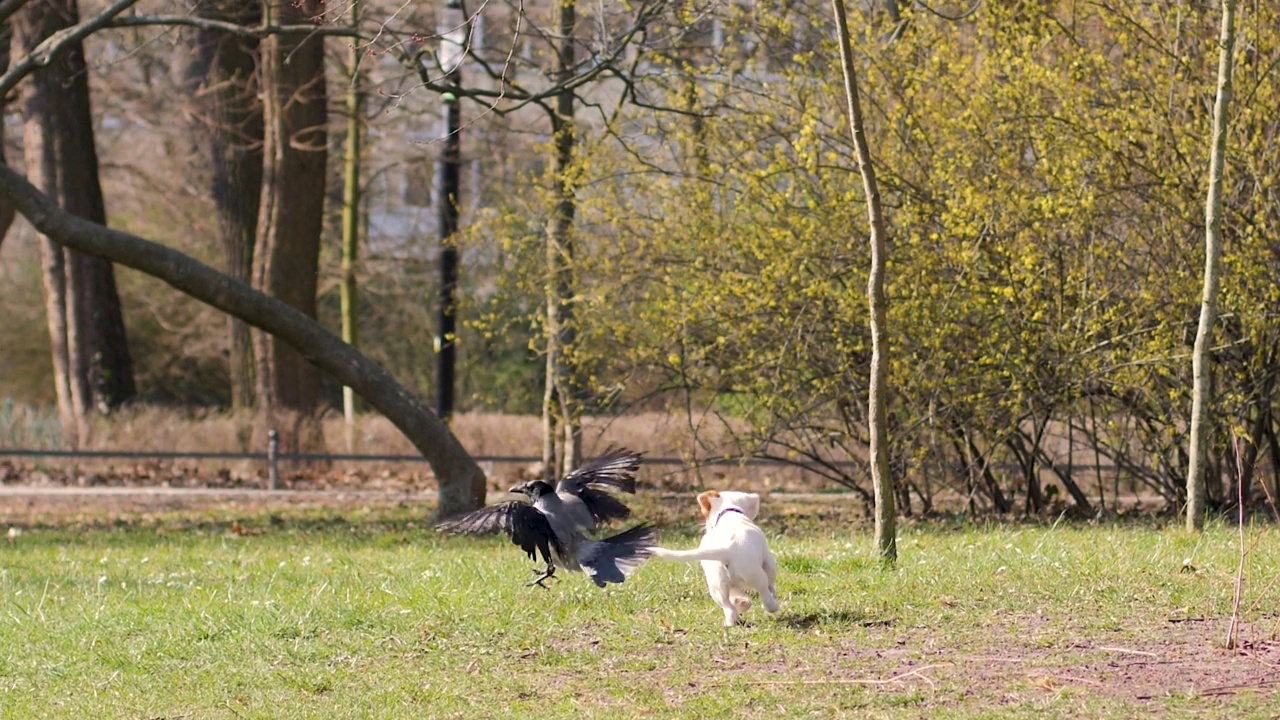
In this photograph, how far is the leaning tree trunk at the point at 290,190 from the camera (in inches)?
748

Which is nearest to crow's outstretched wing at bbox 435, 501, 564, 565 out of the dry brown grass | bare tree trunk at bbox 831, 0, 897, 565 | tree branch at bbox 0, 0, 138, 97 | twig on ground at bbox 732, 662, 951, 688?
twig on ground at bbox 732, 662, 951, 688

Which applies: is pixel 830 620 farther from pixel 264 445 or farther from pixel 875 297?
pixel 264 445

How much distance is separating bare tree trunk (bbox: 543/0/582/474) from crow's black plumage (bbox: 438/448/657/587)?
22.2ft

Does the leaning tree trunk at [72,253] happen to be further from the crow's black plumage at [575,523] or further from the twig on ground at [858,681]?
the twig on ground at [858,681]

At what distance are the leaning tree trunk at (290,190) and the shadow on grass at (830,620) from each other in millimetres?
13519

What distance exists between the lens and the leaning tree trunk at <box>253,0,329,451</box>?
62.3ft

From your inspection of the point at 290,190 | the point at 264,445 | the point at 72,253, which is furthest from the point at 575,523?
the point at 72,253

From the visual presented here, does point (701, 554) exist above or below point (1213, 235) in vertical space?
below

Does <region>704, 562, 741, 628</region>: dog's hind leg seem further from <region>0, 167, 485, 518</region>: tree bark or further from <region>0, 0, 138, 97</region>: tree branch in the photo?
<region>0, 0, 138, 97</region>: tree branch

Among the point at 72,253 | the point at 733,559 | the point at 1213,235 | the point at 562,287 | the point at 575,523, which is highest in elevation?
the point at 72,253

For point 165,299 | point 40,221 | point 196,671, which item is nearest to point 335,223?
point 165,299

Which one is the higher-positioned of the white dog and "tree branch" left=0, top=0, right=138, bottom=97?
"tree branch" left=0, top=0, right=138, bottom=97

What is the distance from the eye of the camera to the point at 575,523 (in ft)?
21.6

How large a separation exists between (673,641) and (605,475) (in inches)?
39.7
